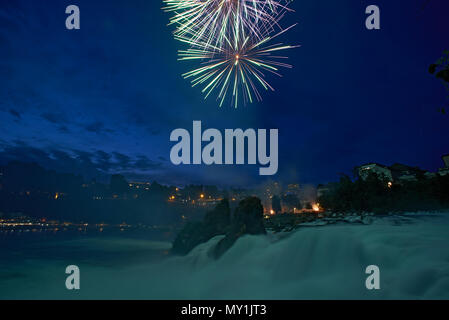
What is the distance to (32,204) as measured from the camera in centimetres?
9644

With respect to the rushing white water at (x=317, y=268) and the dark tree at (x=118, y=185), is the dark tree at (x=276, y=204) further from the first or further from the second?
the dark tree at (x=118, y=185)

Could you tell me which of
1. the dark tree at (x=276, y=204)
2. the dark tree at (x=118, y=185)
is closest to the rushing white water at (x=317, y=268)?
the dark tree at (x=276, y=204)

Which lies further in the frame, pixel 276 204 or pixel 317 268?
pixel 276 204

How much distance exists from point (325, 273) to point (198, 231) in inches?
577

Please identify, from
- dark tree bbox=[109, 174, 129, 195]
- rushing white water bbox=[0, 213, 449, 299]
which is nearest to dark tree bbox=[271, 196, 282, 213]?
rushing white water bbox=[0, 213, 449, 299]

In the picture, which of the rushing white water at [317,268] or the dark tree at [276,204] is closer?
the rushing white water at [317,268]

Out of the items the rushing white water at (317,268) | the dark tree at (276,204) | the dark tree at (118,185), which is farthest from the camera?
the dark tree at (118,185)

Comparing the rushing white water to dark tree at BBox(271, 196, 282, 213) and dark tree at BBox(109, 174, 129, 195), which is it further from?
dark tree at BBox(109, 174, 129, 195)

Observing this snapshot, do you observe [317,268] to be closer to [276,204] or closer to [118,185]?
[276,204]

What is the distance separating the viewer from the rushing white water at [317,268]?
21.1ft

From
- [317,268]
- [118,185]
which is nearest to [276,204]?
[317,268]

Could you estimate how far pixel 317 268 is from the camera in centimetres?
888

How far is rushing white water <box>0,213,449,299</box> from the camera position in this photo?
6.42m
